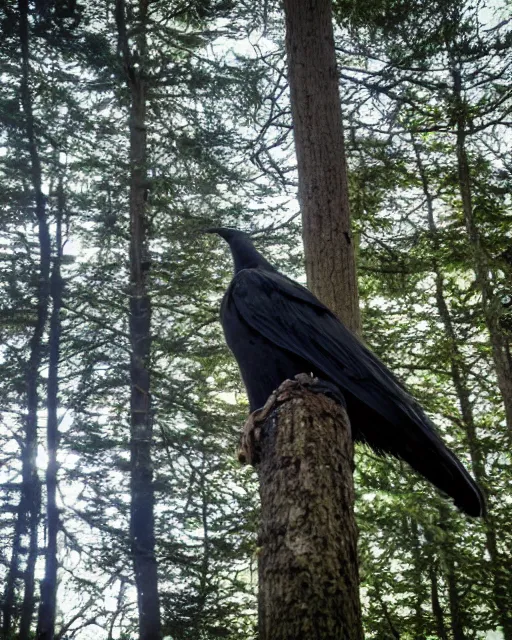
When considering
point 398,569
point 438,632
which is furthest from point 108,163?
point 438,632

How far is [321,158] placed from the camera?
14.7ft

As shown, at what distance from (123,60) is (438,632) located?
11.4 metres

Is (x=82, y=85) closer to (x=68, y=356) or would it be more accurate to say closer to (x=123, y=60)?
(x=123, y=60)

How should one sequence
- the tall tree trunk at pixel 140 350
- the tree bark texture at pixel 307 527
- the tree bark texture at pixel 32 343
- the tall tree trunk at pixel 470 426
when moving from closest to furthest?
the tree bark texture at pixel 307 527 → the tall tree trunk at pixel 470 426 → the tall tree trunk at pixel 140 350 → the tree bark texture at pixel 32 343

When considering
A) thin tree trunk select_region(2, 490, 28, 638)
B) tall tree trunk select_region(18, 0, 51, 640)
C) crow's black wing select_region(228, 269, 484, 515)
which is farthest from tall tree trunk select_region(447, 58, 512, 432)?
thin tree trunk select_region(2, 490, 28, 638)

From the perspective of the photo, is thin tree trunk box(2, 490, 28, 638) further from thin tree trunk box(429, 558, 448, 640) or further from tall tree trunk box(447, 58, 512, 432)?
tall tree trunk box(447, 58, 512, 432)

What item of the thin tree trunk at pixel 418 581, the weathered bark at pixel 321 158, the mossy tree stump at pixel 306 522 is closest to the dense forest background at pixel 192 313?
the thin tree trunk at pixel 418 581

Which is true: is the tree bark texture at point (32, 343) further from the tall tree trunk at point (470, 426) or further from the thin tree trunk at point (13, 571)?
the tall tree trunk at point (470, 426)

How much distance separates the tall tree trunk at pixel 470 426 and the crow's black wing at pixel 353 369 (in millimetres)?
6772

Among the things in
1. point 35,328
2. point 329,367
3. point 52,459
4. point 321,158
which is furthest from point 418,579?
point 35,328

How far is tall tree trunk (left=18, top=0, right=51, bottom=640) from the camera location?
10703 mm

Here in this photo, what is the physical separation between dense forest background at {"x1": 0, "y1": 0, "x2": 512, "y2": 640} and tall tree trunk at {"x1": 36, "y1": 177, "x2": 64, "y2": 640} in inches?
1.8

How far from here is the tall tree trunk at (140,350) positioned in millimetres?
10023

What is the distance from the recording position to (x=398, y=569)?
33.1ft
